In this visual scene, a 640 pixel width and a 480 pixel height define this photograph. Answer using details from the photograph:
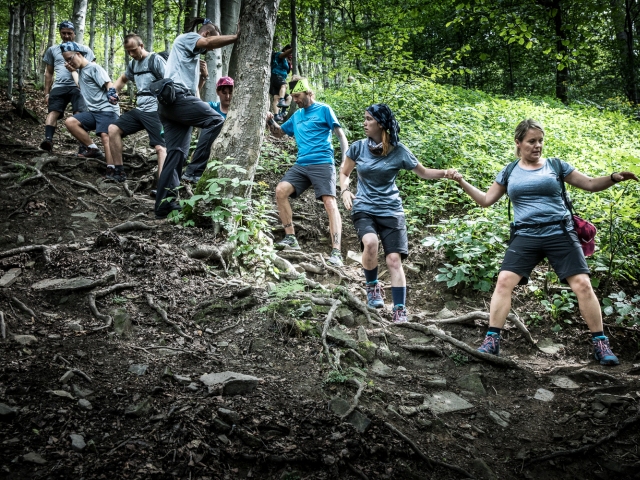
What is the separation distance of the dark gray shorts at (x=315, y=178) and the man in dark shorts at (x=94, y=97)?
356 cm

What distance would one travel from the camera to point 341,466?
2.65 meters

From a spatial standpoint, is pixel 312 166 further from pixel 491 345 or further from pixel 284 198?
pixel 491 345

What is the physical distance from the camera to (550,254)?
4.24 metres

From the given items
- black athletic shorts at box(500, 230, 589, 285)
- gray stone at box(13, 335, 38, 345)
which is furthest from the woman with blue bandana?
gray stone at box(13, 335, 38, 345)

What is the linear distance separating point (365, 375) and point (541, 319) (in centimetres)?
269

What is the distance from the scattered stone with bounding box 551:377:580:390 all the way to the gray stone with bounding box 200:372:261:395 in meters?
2.70

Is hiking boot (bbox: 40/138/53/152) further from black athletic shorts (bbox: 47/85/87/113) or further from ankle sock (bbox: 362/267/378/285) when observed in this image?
ankle sock (bbox: 362/267/378/285)

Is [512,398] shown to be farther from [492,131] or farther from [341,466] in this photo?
[492,131]

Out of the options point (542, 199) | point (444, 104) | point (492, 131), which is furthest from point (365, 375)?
point (444, 104)

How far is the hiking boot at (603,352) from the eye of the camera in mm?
4223

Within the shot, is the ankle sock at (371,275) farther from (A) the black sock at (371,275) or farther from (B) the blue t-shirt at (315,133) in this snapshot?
(B) the blue t-shirt at (315,133)

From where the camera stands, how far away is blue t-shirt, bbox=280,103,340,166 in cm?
663

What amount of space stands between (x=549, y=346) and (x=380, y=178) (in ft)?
8.50

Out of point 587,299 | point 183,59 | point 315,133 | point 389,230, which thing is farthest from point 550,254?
point 183,59
